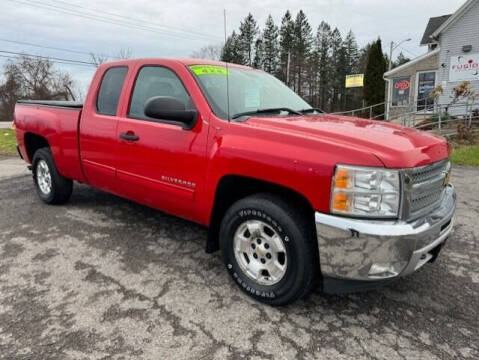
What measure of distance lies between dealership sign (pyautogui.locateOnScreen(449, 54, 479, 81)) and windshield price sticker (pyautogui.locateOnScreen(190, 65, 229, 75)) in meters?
18.2

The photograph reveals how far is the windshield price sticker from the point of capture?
11.4 ft

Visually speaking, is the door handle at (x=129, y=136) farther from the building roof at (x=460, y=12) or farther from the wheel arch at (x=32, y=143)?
the building roof at (x=460, y=12)

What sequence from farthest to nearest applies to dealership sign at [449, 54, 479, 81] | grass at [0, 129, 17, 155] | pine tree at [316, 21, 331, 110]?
pine tree at [316, 21, 331, 110] → dealership sign at [449, 54, 479, 81] → grass at [0, 129, 17, 155]

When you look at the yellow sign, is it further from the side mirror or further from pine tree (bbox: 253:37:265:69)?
the side mirror

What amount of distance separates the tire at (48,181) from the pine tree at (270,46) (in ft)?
158

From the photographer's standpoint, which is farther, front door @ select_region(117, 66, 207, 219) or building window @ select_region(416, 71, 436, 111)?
building window @ select_region(416, 71, 436, 111)

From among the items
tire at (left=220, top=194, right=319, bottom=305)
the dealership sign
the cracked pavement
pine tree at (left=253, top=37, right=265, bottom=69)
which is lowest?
the cracked pavement

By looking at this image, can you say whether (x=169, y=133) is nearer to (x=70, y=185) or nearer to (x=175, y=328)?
(x=175, y=328)

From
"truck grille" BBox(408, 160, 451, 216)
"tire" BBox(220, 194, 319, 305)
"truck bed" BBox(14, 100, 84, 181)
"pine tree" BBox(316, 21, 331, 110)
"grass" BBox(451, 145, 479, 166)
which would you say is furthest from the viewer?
"pine tree" BBox(316, 21, 331, 110)

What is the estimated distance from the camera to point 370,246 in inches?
91.3

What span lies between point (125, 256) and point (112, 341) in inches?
51.8

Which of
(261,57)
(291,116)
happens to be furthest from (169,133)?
(261,57)

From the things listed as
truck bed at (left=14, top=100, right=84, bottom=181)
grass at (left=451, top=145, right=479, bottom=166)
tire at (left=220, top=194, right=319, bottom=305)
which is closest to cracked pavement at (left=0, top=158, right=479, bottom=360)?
tire at (left=220, top=194, right=319, bottom=305)

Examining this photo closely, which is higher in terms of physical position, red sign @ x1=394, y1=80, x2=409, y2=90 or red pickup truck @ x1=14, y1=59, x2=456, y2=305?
red sign @ x1=394, y1=80, x2=409, y2=90
